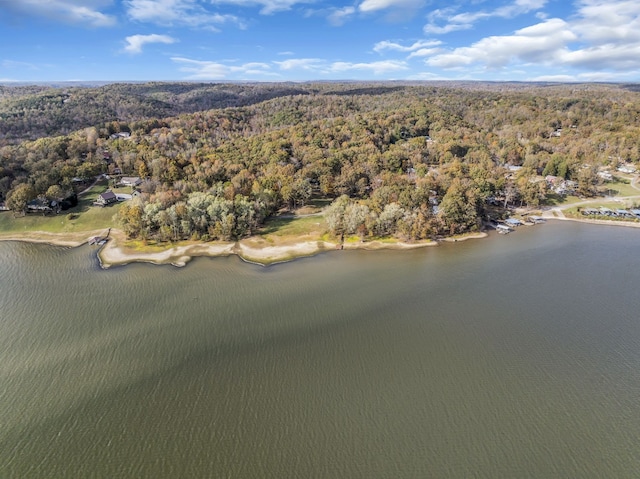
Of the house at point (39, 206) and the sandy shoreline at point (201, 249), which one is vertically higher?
the house at point (39, 206)

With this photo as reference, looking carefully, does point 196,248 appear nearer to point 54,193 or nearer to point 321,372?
point 321,372

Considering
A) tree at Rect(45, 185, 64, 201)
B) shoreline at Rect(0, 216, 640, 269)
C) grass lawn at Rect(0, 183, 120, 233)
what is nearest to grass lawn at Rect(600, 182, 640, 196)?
shoreline at Rect(0, 216, 640, 269)

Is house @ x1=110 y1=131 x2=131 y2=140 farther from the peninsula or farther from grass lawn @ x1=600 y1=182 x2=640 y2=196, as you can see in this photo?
grass lawn @ x1=600 y1=182 x2=640 y2=196

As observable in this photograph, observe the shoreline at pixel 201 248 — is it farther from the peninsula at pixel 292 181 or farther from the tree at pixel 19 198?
the tree at pixel 19 198

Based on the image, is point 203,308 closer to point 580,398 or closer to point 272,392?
point 272,392

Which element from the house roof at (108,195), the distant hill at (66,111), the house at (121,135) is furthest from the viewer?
the distant hill at (66,111)

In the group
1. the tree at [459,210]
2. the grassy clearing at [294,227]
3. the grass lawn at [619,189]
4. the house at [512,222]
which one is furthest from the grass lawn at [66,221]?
the grass lawn at [619,189]

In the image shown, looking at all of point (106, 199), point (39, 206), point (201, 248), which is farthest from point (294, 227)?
point (39, 206)
